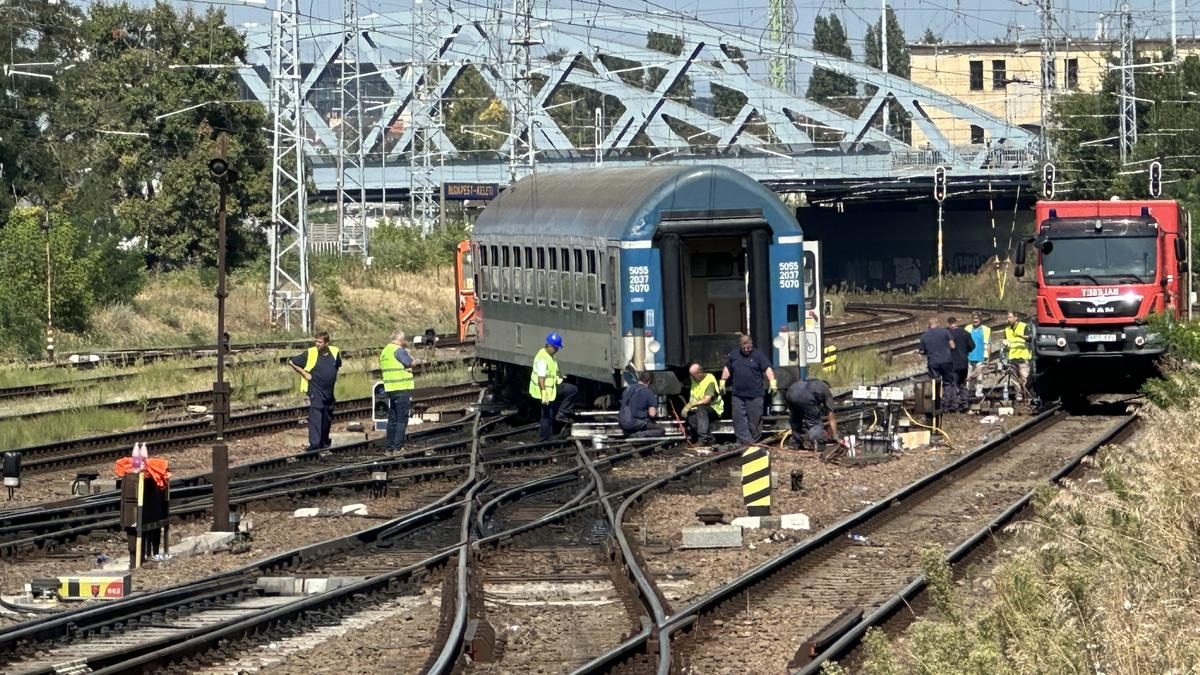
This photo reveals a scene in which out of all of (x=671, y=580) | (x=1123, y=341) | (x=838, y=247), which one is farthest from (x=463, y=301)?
(x=838, y=247)

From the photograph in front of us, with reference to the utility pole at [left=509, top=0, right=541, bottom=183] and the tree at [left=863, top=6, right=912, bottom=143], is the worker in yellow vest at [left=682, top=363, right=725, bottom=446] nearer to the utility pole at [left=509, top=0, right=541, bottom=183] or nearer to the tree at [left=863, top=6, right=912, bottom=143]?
the utility pole at [left=509, top=0, right=541, bottom=183]

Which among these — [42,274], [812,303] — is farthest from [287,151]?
[812,303]

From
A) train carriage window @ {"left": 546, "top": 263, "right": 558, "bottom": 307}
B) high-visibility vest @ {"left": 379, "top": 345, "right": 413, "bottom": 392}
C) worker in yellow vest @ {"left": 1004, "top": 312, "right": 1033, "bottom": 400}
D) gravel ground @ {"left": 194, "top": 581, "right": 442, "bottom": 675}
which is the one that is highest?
train carriage window @ {"left": 546, "top": 263, "right": 558, "bottom": 307}

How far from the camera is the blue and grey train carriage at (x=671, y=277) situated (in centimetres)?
2453

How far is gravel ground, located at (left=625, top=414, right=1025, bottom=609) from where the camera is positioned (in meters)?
15.3

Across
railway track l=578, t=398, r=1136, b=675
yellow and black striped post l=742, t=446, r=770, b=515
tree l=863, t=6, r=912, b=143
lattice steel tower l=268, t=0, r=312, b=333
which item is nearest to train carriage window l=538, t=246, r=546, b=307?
railway track l=578, t=398, r=1136, b=675

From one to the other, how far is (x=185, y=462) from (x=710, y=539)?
9.57 metres

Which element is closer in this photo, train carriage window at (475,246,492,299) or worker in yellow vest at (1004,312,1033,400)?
worker in yellow vest at (1004,312,1033,400)

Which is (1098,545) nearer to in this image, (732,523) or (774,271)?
(732,523)

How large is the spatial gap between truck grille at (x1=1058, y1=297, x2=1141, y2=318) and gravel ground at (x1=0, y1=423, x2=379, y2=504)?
9.71 m

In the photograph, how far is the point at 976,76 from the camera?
109m

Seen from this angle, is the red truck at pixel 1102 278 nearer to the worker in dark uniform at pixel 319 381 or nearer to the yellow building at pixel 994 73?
the worker in dark uniform at pixel 319 381

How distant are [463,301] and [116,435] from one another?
14.6 metres

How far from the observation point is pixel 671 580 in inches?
585
